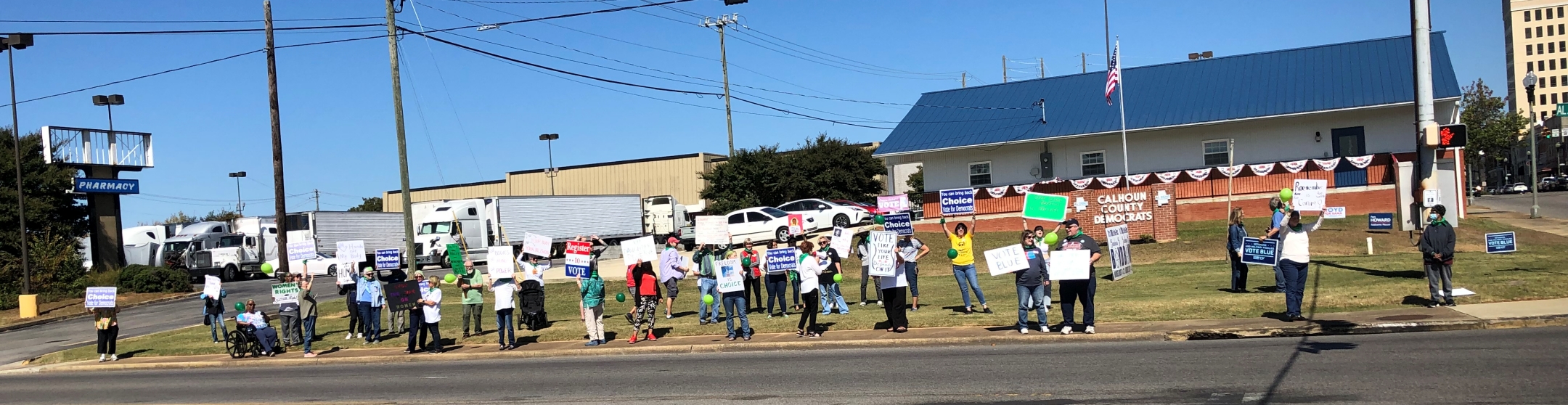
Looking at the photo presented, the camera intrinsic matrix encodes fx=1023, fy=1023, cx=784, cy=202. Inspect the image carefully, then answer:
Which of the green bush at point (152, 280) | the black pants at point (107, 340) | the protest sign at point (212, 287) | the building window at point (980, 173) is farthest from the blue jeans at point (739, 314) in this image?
the green bush at point (152, 280)

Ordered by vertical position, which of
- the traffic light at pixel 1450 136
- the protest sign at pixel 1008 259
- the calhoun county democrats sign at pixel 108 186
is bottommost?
the protest sign at pixel 1008 259

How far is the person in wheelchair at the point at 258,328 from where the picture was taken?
19250mm

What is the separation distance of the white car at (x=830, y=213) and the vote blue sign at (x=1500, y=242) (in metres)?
20.7

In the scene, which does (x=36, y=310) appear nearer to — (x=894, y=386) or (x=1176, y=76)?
(x=894, y=386)

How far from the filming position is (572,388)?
12.2 m

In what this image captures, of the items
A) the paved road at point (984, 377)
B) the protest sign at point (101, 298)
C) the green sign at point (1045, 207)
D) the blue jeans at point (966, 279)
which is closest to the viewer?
the paved road at point (984, 377)

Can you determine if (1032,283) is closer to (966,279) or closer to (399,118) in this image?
(966,279)

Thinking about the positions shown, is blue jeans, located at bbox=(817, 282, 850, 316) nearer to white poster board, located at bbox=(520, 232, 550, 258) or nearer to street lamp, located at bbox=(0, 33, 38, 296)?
white poster board, located at bbox=(520, 232, 550, 258)

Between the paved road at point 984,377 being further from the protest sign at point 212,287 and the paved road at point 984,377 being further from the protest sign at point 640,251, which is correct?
the protest sign at point 212,287

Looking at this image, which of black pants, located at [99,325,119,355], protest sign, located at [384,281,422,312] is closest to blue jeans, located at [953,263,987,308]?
protest sign, located at [384,281,422,312]

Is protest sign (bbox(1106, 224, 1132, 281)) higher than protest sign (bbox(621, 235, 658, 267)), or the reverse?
protest sign (bbox(621, 235, 658, 267))

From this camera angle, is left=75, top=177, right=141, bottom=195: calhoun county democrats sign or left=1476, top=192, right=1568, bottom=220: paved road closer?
left=1476, top=192, right=1568, bottom=220: paved road

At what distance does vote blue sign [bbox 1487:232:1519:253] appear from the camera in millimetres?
17125

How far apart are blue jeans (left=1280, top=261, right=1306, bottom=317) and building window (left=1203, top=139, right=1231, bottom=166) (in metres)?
24.3
